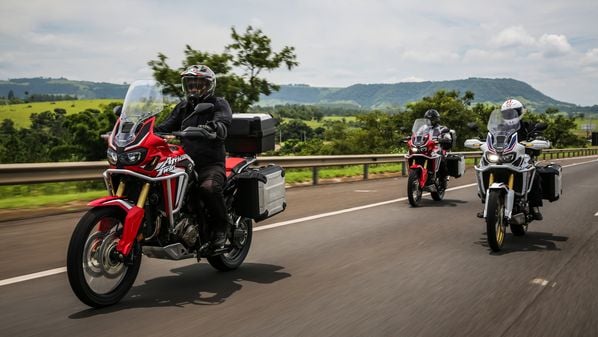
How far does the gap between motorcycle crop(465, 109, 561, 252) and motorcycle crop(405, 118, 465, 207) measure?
4165mm

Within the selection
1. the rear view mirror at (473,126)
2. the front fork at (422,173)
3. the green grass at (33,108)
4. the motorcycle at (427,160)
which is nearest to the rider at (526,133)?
the rear view mirror at (473,126)

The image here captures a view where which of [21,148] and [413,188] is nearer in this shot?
[413,188]

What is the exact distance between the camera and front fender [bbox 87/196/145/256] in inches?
185

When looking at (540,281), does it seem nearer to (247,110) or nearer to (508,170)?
(508,170)

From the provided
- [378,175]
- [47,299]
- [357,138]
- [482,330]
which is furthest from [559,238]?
[357,138]

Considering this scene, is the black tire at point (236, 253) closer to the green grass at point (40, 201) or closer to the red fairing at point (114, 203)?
the red fairing at point (114, 203)

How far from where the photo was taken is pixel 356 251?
7609 mm

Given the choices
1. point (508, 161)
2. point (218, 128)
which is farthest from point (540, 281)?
point (218, 128)

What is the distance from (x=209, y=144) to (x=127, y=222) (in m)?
1.35

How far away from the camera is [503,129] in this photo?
848 centimetres

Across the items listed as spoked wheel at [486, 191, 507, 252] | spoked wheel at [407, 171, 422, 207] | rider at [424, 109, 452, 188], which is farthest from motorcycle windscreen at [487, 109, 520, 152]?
rider at [424, 109, 452, 188]

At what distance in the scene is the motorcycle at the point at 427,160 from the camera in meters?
13.0

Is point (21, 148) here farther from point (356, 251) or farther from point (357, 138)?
point (356, 251)

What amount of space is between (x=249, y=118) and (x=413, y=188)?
264 inches
